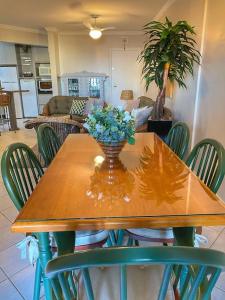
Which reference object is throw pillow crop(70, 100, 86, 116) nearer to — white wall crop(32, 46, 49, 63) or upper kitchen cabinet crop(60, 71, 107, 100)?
upper kitchen cabinet crop(60, 71, 107, 100)

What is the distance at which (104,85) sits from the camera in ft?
23.8

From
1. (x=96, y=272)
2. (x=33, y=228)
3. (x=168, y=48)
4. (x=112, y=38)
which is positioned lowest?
(x=96, y=272)

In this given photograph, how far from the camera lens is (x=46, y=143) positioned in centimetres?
184

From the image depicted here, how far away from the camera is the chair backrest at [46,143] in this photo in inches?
69.4

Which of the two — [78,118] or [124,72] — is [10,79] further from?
[124,72]

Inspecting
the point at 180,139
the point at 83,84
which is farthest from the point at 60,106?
the point at 180,139

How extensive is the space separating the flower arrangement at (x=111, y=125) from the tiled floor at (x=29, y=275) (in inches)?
28.1

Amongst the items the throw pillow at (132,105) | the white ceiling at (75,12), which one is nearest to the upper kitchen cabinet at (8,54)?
the white ceiling at (75,12)

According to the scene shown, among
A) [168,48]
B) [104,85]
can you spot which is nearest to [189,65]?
[168,48]

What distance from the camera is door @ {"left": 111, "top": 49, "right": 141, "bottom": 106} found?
7117mm

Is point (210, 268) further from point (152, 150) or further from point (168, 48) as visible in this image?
point (168, 48)

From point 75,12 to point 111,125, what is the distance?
450 cm

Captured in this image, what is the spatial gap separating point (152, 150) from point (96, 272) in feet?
3.28

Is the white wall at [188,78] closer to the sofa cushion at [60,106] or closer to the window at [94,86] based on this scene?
the sofa cushion at [60,106]
